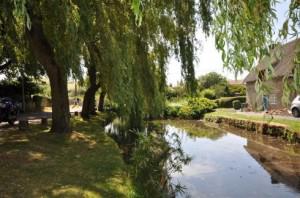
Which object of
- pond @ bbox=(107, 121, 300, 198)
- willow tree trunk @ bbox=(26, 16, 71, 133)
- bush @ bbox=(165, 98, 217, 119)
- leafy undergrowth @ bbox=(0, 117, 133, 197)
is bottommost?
pond @ bbox=(107, 121, 300, 198)

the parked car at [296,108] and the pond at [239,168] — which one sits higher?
the parked car at [296,108]

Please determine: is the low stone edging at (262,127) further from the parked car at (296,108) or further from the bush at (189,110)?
the bush at (189,110)

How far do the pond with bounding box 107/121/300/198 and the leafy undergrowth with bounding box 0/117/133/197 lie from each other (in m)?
1.68

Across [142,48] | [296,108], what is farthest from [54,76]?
[296,108]

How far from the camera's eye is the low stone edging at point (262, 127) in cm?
1844

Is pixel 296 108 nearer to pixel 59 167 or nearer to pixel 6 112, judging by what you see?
pixel 6 112

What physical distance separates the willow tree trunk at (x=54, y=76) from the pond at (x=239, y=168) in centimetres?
293

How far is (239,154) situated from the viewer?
680 inches

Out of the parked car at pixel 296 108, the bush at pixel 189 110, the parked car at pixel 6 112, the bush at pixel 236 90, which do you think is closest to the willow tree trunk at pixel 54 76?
the parked car at pixel 6 112

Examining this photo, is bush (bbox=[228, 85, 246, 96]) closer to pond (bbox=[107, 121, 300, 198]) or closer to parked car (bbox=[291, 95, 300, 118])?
parked car (bbox=[291, 95, 300, 118])

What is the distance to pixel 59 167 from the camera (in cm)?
1002

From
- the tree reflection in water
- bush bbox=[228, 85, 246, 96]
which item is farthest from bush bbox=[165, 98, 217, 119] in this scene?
the tree reflection in water

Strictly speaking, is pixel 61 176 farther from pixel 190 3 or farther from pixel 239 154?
pixel 239 154

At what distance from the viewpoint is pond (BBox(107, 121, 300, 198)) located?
11.0 m
